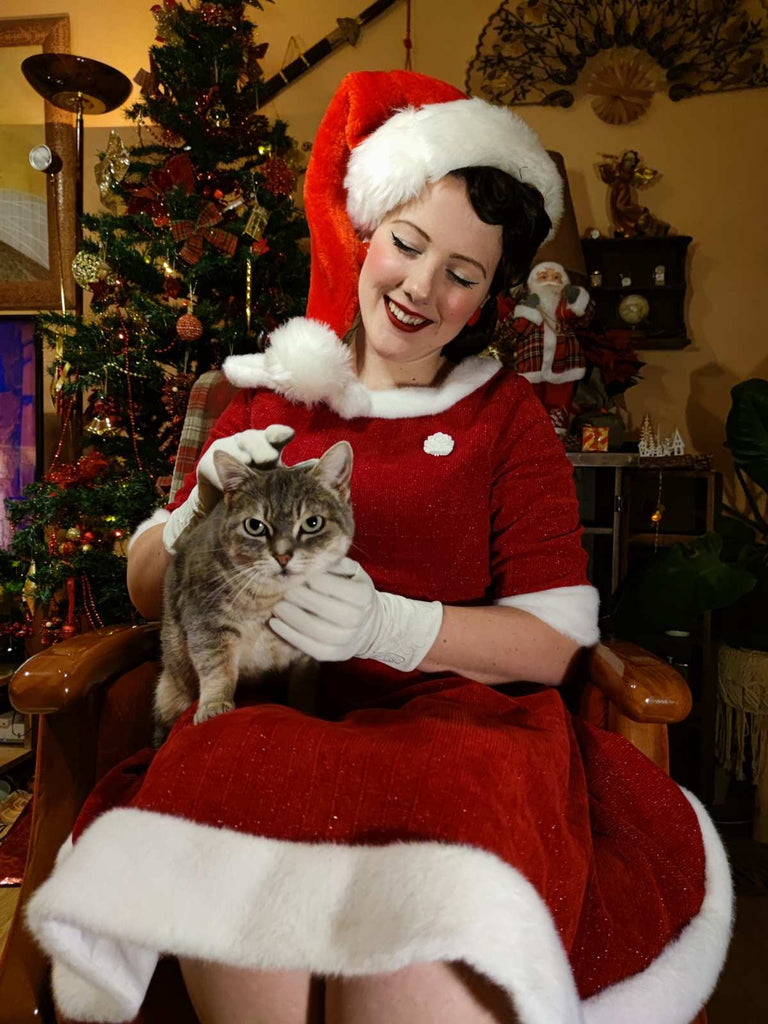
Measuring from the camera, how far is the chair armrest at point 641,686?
83 centimetres

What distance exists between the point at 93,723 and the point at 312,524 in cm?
45

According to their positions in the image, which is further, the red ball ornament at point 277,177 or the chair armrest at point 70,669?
the red ball ornament at point 277,177

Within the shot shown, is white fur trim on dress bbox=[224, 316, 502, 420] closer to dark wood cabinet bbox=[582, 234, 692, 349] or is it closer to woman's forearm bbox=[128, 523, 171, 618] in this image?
woman's forearm bbox=[128, 523, 171, 618]

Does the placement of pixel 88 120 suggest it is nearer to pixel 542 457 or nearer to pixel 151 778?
pixel 542 457

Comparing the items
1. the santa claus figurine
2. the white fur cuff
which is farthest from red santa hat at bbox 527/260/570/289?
the white fur cuff

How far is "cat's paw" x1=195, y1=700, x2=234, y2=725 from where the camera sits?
30.5 inches

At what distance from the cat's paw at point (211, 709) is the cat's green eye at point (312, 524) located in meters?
0.23

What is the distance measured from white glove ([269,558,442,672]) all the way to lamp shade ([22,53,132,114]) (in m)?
2.19

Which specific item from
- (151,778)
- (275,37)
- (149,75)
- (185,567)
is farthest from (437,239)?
(275,37)

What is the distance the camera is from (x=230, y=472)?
849mm

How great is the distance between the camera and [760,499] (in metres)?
2.43

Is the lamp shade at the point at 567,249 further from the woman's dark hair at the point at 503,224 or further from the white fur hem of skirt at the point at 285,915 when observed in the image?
the white fur hem of skirt at the point at 285,915

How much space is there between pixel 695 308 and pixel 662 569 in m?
1.32

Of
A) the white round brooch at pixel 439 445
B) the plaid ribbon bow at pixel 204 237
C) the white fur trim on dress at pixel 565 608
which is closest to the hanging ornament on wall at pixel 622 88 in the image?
the plaid ribbon bow at pixel 204 237
